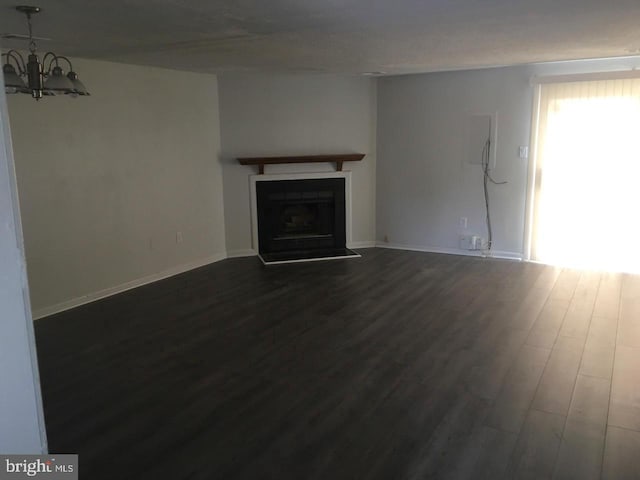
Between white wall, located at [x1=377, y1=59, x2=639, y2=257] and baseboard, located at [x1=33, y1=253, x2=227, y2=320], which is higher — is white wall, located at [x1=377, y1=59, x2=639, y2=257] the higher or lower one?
the higher one

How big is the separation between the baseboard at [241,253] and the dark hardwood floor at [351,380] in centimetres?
131

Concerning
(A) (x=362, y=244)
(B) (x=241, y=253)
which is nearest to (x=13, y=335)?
(B) (x=241, y=253)

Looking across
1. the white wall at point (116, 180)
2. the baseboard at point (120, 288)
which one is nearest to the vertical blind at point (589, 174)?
the white wall at point (116, 180)

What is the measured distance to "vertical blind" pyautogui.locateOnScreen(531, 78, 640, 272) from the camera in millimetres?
5539

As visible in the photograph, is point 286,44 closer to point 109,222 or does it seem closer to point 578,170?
point 109,222

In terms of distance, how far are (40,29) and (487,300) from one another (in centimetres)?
409

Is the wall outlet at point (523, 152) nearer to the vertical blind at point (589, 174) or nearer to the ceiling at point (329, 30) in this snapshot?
the vertical blind at point (589, 174)

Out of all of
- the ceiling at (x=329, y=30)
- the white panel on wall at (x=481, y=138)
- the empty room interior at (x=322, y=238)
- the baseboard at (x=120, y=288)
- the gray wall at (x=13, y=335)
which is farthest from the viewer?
the white panel on wall at (x=481, y=138)

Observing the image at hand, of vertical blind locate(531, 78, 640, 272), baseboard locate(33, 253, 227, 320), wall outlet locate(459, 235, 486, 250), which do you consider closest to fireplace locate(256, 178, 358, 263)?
baseboard locate(33, 253, 227, 320)

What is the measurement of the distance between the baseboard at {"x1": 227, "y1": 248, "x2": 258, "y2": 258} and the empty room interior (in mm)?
38

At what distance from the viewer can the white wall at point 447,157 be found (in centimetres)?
613

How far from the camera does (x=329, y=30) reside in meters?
3.46

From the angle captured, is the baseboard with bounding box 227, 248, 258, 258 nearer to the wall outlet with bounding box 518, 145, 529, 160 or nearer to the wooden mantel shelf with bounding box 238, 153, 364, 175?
the wooden mantel shelf with bounding box 238, 153, 364, 175

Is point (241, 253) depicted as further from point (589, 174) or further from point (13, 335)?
point (13, 335)
